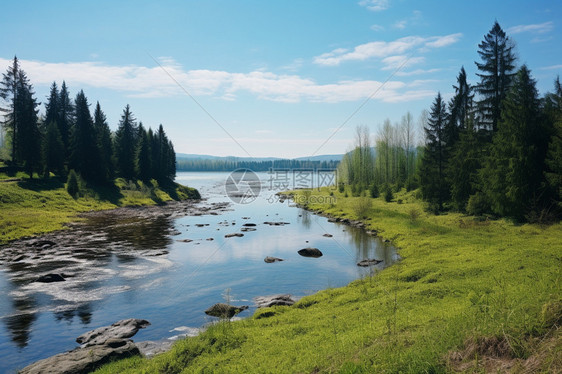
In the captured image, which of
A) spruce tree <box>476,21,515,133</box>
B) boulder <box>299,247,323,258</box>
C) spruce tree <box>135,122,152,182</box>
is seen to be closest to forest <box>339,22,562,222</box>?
spruce tree <box>476,21,515,133</box>

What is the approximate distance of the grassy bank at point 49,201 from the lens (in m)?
36.6

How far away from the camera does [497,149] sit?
3425 cm

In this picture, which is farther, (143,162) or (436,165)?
(143,162)

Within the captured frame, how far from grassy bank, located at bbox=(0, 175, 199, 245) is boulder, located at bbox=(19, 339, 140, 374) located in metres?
27.1

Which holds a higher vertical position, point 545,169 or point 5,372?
point 545,169

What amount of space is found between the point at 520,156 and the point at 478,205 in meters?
7.78

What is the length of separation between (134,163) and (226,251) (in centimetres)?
5933

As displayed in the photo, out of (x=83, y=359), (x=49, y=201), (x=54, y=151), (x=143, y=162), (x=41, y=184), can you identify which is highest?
(x=54, y=151)

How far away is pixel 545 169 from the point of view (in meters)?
30.9

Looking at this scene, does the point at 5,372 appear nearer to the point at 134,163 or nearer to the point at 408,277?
the point at 408,277

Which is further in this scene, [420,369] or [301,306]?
[301,306]

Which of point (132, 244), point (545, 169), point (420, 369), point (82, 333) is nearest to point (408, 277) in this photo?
point (420, 369)

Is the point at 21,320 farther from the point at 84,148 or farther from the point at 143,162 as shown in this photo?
the point at 143,162

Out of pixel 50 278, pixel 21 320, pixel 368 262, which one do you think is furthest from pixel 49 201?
pixel 368 262
